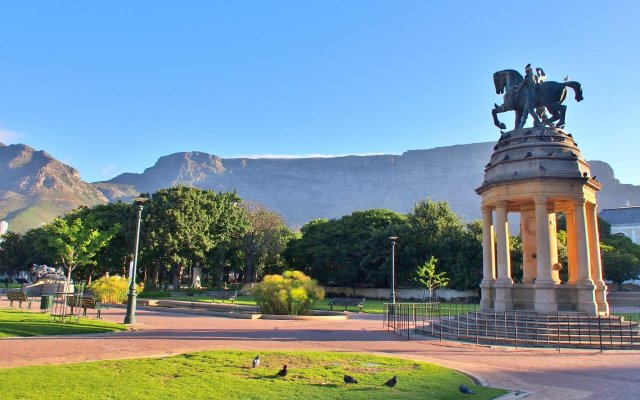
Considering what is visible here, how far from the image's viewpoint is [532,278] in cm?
2309

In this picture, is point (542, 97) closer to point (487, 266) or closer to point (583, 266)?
point (583, 266)

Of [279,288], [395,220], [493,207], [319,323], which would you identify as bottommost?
[319,323]

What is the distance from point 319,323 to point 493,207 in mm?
10338

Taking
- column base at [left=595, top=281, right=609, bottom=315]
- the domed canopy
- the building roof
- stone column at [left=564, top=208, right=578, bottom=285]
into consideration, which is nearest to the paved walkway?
column base at [left=595, top=281, right=609, bottom=315]

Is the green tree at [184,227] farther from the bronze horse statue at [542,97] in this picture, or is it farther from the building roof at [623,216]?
the building roof at [623,216]

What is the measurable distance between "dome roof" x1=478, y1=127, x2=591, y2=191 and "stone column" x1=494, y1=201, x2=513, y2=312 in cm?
152

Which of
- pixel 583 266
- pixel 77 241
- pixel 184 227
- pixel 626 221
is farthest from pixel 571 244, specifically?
pixel 626 221

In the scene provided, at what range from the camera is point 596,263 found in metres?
21.4

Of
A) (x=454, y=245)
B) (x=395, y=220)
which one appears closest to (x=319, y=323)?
(x=454, y=245)

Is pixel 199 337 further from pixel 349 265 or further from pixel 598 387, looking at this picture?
pixel 349 265

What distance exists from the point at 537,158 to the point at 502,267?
16.4 feet

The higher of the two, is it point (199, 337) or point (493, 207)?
point (493, 207)

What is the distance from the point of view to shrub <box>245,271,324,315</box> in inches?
1056

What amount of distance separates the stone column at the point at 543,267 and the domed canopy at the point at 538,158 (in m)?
1.37
